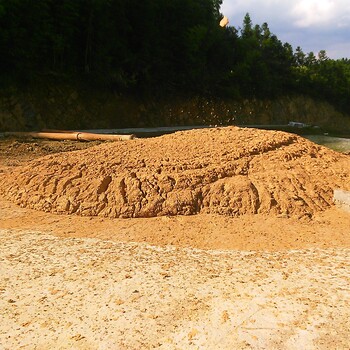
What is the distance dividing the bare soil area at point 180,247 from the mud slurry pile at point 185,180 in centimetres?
2

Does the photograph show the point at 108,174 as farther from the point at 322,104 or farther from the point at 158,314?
the point at 322,104

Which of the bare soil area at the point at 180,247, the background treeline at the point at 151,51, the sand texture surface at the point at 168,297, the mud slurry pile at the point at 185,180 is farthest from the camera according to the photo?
the background treeline at the point at 151,51

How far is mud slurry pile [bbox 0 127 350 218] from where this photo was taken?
6250mm

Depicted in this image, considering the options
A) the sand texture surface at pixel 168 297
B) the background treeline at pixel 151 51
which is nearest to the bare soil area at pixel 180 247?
the sand texture surface at pixel 168 297

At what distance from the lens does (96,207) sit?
6.23 m

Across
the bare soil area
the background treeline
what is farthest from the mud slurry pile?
the background treeline

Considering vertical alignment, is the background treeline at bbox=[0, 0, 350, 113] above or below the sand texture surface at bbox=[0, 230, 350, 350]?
above

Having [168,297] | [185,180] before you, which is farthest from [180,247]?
[185,180]

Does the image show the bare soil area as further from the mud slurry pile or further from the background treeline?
the background treeline

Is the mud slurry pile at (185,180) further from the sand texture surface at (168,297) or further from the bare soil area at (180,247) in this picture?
the sand texture surface at (168,297)

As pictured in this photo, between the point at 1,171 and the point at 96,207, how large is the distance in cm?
345

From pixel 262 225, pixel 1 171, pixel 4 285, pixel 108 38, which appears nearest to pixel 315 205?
pixel 262 225

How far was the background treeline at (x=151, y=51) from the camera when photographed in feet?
63.4

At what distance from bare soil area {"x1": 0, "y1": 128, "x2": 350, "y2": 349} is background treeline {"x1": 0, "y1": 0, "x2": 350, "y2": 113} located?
41.4 ft
